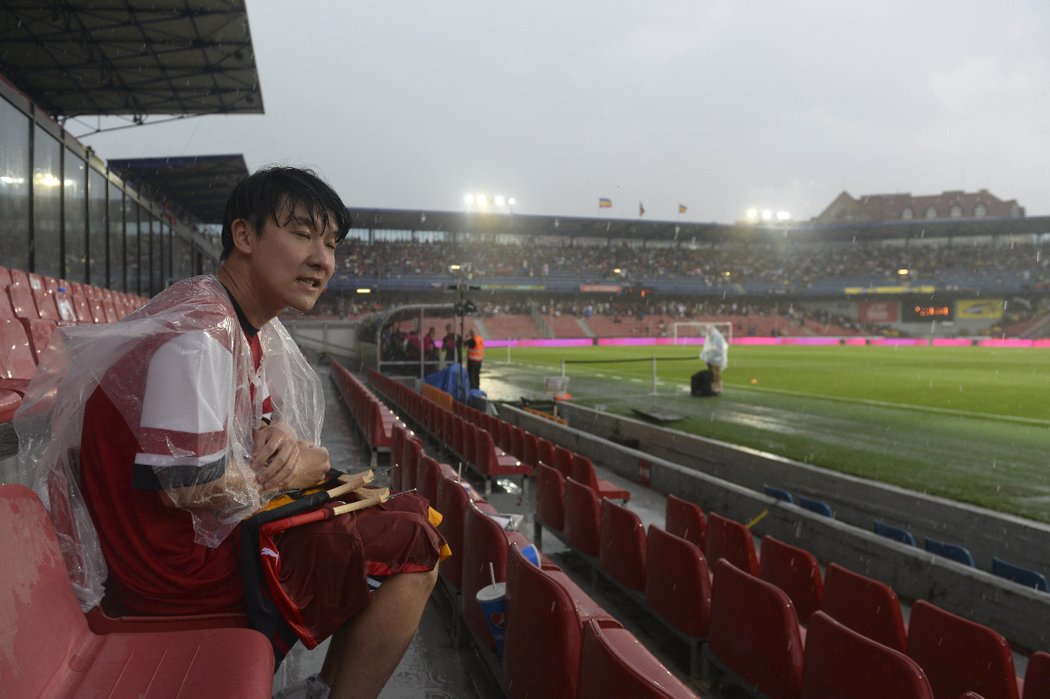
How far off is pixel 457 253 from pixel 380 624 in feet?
179

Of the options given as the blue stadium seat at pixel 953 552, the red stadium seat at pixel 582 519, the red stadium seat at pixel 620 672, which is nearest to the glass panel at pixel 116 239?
the red stadium seat at pixel 582 519

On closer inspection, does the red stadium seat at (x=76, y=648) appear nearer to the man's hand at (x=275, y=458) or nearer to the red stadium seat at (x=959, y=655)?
the man's hand at (x=275, y=458)

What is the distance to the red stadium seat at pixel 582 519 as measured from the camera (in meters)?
3.98

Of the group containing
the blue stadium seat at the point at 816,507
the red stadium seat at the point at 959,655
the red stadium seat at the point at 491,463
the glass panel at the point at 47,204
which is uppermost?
the glass panel at the point at 47,204

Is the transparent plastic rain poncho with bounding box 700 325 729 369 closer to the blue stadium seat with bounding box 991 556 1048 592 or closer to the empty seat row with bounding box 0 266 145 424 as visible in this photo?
the blue stadium seat with bounding box 991 556 1048 592

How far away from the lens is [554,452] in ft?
19.4

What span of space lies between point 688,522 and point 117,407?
11.1ft

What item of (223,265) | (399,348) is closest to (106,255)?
(399,348)

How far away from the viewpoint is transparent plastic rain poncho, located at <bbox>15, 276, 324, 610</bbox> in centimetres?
139

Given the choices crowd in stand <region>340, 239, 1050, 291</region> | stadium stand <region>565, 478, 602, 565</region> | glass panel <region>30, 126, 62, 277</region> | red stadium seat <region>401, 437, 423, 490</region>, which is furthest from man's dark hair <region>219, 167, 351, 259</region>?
crowd in stand <region>340, 239, 1050, 291</region>

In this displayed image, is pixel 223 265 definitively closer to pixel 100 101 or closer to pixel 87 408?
pixel 87 408

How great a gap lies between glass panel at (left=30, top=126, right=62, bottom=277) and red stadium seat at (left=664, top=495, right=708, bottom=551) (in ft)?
29.7

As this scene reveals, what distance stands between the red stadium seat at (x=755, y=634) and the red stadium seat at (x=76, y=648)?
1.68 meters

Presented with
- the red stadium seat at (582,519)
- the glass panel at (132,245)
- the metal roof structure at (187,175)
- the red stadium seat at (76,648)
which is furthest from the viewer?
the metal roof structure at (187,175)
